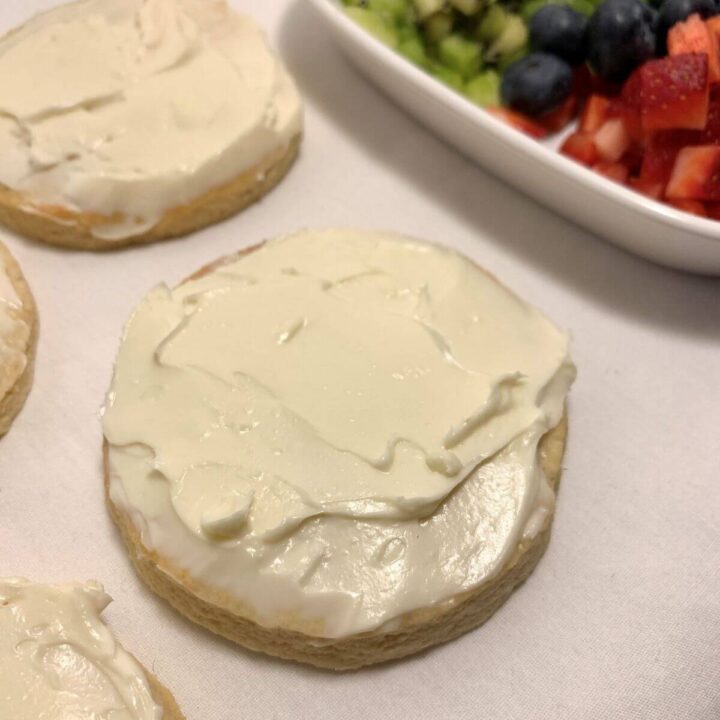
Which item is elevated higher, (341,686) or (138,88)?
(138,88)

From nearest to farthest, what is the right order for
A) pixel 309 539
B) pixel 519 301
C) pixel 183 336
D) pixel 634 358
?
pixel 309 539
pixel 183 336
pixel 519 301
pixel 634 358

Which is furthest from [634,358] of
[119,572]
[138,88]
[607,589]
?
[138,88]

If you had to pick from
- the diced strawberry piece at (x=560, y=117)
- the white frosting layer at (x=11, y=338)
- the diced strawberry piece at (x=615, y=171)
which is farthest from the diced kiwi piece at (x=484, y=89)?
the white frosting layer at (x=11, y=338)

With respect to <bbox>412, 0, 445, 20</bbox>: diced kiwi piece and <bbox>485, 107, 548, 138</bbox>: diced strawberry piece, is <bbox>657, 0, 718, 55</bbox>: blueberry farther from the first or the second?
<bbox>412, 0, 445, 20</bbox>: diced kiwi piece

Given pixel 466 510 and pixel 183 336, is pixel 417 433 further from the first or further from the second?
pixel 183 336

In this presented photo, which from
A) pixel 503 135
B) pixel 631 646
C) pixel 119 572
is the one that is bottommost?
pixel 119 572

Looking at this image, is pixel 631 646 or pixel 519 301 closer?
pixel 631 646

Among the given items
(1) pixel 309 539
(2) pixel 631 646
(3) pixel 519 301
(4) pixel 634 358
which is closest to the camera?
(1) pixel 309 539
